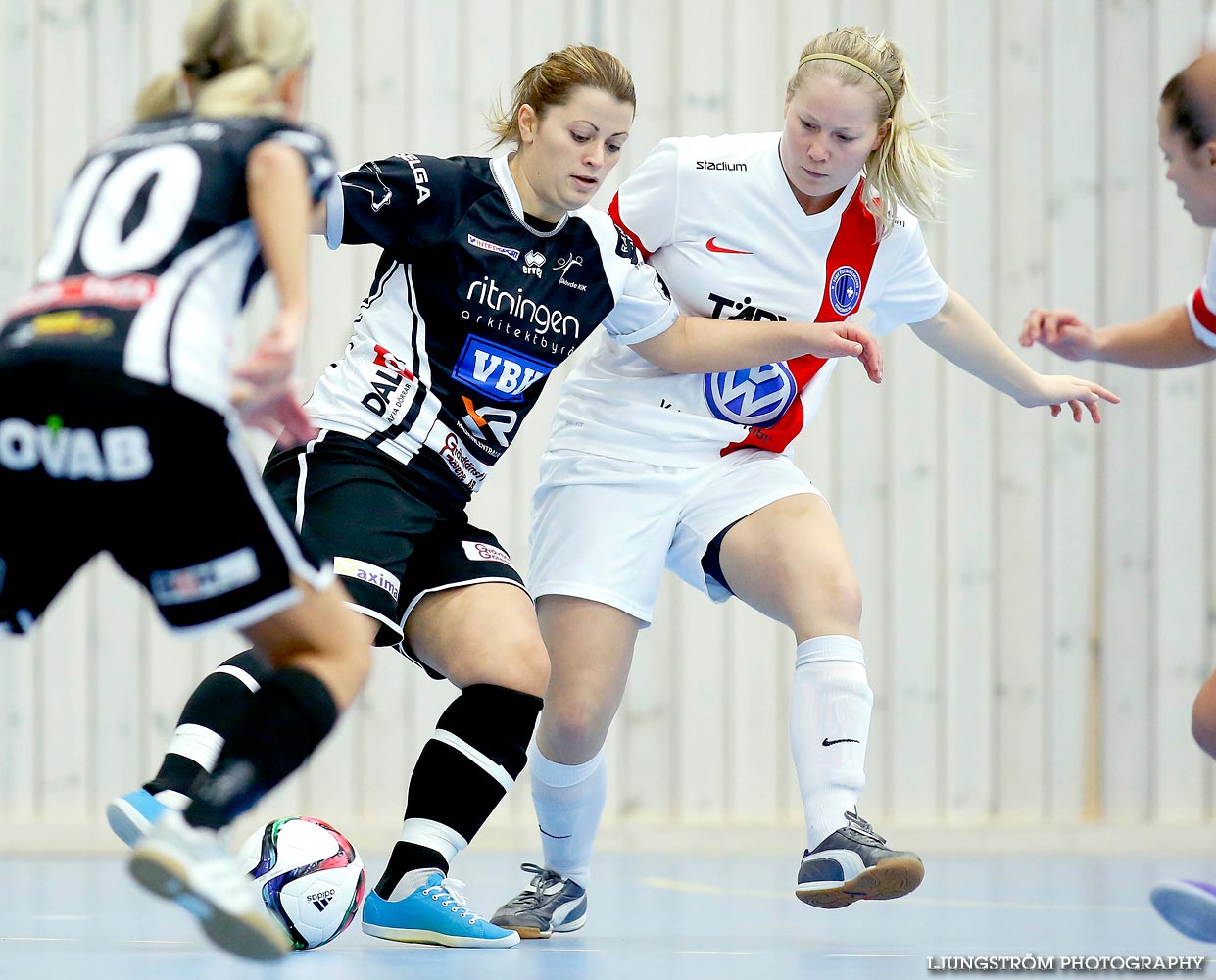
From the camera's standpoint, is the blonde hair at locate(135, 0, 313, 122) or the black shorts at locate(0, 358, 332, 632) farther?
the blonde hair at locate(135, 0, 313, 122)

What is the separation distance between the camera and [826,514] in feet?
10.5

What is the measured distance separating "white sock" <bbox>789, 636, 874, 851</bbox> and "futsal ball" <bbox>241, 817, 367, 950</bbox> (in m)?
0.91

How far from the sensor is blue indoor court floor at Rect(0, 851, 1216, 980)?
262cm

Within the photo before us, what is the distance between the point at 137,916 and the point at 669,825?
2.44 m

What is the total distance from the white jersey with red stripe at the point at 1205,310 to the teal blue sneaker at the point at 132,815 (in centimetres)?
215

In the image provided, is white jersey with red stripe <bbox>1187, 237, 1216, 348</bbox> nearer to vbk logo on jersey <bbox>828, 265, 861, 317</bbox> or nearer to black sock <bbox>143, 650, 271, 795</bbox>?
vbk logo on jersey <bbox>828, 265, 861, 317</bbox>

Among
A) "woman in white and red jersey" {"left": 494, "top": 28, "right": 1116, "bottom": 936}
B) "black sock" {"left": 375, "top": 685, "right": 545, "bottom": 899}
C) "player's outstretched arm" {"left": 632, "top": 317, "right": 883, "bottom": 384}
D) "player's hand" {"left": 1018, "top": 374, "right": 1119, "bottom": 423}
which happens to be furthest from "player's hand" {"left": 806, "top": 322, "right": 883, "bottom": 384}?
"black sock" {"left": 375, "top": 685, "right": 545, "bottom": 899}

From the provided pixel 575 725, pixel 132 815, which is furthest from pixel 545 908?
pixel 132 815

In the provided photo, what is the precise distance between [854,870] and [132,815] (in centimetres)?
125

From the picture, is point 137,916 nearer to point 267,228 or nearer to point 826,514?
point 826,514

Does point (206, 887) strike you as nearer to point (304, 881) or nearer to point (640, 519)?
point (304, 881)

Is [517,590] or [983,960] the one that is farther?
[517,590]

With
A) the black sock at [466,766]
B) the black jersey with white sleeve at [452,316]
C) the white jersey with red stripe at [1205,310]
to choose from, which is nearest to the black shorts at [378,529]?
the black jersey with white sleeve at [452,316]

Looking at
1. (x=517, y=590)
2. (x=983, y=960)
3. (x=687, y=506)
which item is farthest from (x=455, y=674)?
(x=983, y=960)
